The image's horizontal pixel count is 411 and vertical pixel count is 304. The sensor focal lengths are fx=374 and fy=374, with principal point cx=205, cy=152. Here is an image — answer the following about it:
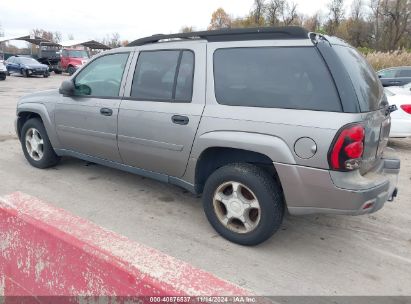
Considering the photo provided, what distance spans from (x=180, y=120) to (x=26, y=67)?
1016 inches

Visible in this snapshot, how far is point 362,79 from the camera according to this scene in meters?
3.16

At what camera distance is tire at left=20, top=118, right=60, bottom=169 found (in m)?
5.20

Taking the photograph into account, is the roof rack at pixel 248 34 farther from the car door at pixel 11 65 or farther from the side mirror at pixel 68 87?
the car door at pixel 11 65

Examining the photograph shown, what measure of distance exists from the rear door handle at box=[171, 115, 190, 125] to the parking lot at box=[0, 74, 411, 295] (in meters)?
1.04

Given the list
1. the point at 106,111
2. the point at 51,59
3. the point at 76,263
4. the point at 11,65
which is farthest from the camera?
the point at 51,59

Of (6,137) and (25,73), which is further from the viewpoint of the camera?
(25,73)

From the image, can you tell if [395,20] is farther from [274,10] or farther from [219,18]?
[219,18]

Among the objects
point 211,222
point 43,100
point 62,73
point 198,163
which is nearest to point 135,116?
point 198,163

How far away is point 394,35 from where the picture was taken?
49.6m

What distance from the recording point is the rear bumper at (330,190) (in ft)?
9.43

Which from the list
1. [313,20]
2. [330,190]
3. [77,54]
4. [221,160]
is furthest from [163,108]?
[313,20]

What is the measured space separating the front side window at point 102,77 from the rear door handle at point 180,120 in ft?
3.22

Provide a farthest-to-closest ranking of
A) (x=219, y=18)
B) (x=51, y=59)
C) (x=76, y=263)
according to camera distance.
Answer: (x=219, y=18) < (x=51, y=59) < (x=76, y=263)

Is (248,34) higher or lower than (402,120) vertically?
higher
